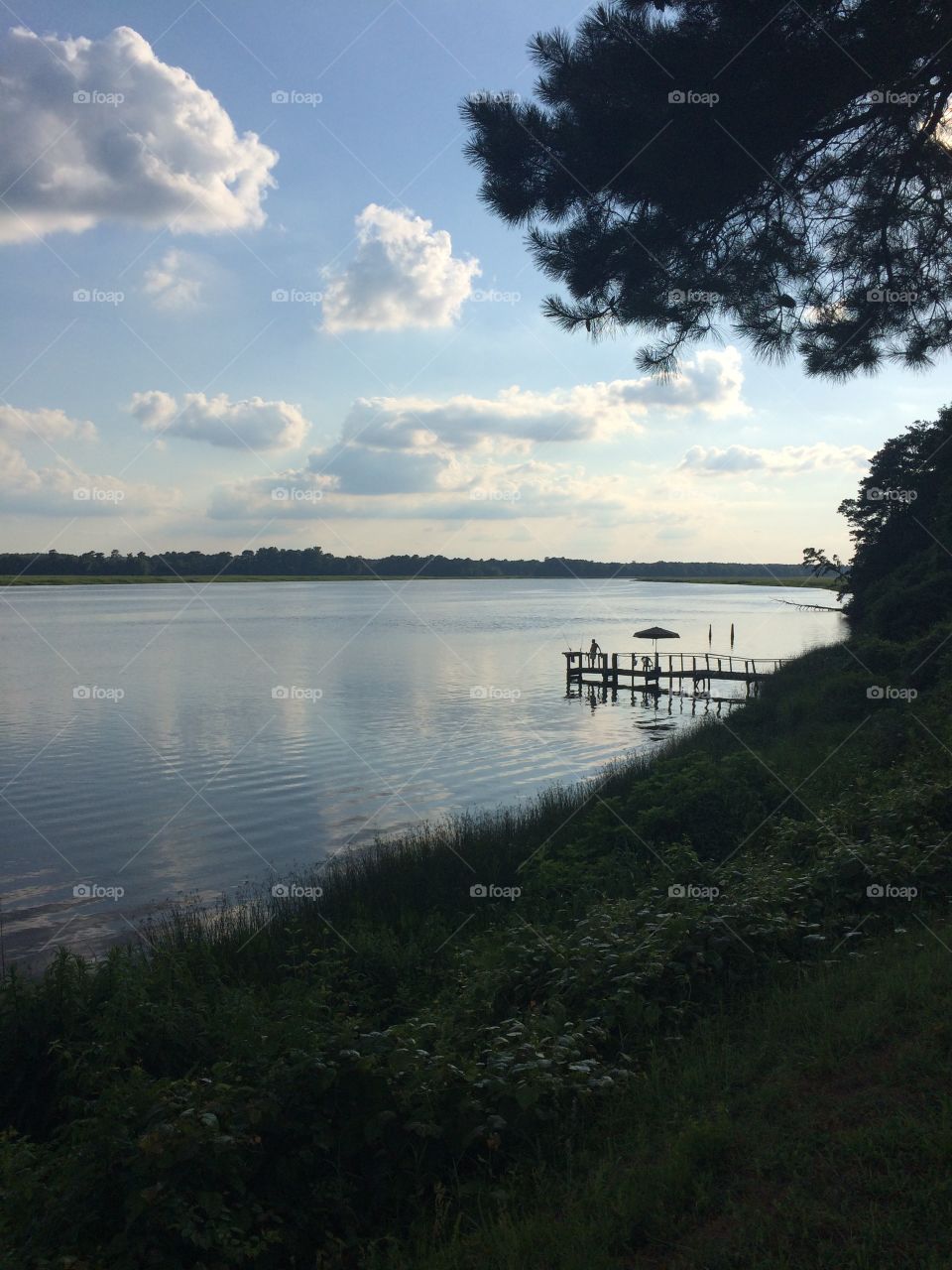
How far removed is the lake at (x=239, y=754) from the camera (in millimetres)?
16734

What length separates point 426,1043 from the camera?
265 inches

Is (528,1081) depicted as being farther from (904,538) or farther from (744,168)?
(904,538)

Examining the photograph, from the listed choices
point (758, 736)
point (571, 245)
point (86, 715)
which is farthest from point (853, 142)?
point (86, 715)

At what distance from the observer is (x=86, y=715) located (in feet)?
112

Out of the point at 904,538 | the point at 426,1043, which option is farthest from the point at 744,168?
the point at 904,538

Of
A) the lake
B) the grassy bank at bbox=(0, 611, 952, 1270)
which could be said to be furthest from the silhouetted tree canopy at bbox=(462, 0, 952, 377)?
the lake

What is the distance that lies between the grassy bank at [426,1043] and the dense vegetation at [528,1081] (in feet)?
0.08

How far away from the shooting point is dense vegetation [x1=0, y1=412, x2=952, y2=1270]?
4.45 m

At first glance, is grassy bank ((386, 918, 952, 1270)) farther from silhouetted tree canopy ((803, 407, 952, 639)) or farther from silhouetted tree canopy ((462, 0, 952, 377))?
silhouetted tree canopy ((803, 407, 952, 639))

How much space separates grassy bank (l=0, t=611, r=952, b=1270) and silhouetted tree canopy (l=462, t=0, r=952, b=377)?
20.0 feet

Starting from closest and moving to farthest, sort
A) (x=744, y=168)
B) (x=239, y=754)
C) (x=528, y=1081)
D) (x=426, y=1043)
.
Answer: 1. (x=528, y=1081)
2. (x=426, y=1043)
3. (x=744, y=168)
4. (x=239, y=754)

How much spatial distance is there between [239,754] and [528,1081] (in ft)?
75.8

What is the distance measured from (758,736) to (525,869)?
37.9 feet

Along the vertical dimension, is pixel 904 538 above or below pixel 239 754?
above
